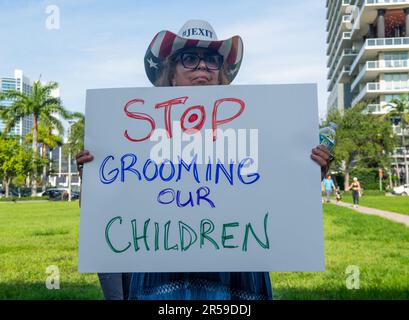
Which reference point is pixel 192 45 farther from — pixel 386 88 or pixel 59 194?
pixel 386 88

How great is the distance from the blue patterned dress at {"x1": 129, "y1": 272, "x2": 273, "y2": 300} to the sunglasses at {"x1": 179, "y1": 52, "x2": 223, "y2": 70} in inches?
46.2

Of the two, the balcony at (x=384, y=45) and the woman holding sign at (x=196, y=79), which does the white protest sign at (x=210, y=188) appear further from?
the balcony at (x=384, y=45)

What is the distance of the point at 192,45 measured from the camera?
254cm

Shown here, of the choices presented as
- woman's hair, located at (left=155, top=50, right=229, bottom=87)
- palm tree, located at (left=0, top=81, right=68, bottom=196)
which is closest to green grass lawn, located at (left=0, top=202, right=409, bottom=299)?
woman's hair, located at (left=155, top=50, right=229, bottom=87)

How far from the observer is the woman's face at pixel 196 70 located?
8.21 feet

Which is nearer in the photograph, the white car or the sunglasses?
the sunglasses

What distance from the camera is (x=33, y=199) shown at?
3419 cm

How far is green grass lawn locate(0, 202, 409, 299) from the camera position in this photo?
14.3 ft

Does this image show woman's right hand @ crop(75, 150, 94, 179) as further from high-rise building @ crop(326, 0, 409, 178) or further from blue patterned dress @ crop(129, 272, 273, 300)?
high-rise building @ crop(326, 0, 409, 178)

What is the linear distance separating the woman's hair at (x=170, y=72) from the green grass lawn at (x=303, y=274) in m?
2.51

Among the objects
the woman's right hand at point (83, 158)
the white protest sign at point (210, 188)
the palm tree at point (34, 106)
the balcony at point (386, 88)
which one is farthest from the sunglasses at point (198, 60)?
the balcony at point (386, 88)
